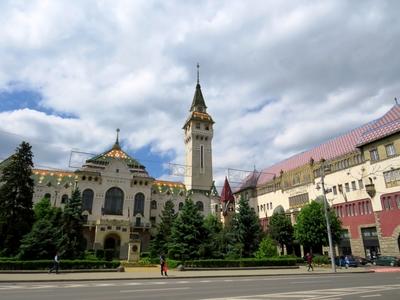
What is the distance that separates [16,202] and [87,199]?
78.0ft

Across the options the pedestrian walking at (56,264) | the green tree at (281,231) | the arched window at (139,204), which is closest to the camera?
the pedestrian walking at (56,264)

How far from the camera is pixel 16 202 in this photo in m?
34.8

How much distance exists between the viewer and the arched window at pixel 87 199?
57.7 m

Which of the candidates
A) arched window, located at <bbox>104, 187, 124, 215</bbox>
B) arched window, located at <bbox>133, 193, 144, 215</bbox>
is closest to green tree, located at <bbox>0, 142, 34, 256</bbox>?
arched window, located at <bbox>104, 187, 124, 215</bbox>

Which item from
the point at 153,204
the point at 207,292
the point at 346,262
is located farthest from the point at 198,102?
the point at 207,292

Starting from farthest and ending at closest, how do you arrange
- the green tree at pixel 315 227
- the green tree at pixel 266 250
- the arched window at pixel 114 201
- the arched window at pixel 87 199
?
1. the arched window at pixel 114 201
2. the arched window at pixel 87 199
3. the green tree at pixel 315 227
4. the green tree at pixel 266 250

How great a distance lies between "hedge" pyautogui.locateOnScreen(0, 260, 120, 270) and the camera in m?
24.8

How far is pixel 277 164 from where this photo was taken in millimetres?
72875

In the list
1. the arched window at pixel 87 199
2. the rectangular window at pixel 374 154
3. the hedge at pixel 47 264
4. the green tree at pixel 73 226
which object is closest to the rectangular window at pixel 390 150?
the rectangular window at pixel 374 154

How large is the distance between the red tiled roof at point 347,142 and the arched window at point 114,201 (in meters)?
32.6

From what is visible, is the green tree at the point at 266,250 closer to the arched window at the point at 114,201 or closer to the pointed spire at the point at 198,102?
the arched window at the point at 114,201

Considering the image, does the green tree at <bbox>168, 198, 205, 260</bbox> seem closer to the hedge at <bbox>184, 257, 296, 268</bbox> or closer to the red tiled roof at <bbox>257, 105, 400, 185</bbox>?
the hedge at <bbox>184, 257, 296, 268</bbox>

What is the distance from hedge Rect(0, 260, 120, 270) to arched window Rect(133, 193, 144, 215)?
111 feet

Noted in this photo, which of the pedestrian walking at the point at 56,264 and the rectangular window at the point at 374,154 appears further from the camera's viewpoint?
the rectangular window at the point at 374,154
